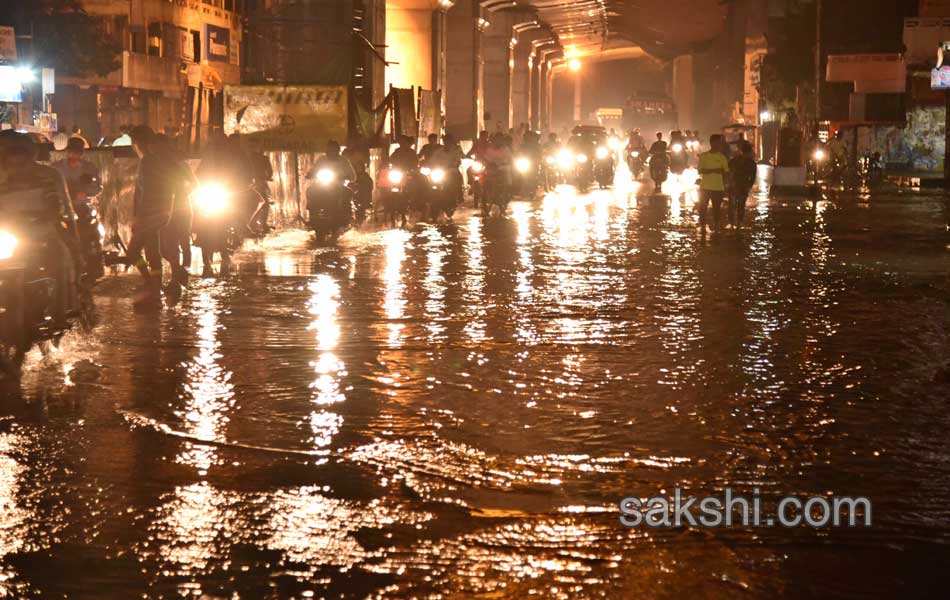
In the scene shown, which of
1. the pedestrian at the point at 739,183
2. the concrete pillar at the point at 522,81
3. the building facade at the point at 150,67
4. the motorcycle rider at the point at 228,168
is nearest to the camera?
the motorcycle rider at the point at 228,168

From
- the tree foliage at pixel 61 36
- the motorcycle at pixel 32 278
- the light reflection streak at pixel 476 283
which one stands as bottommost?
the light reflection streak at pixel 476 283

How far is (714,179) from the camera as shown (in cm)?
2438

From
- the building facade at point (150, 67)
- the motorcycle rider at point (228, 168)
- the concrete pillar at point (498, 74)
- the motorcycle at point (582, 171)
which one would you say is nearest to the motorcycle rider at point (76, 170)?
the motorcycle rider at point (228, 168)

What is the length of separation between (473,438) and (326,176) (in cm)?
1494

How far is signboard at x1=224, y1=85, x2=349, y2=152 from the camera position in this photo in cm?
2612

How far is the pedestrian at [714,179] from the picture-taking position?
24297mm

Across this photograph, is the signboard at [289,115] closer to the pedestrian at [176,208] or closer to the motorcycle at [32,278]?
the pedestrian at [176,208]

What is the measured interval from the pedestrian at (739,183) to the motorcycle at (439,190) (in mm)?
5545

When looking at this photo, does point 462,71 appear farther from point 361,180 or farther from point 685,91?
point 685,91

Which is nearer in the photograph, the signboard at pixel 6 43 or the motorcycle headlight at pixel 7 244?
the motorcycle headlight at pixel 7 244

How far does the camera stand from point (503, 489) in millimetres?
6176

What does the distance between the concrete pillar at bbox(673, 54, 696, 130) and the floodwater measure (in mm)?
94395

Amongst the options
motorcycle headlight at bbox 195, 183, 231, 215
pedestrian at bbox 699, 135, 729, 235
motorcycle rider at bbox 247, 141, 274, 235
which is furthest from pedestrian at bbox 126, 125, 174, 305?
pedestrian at bbox 699, 135, 729, 235

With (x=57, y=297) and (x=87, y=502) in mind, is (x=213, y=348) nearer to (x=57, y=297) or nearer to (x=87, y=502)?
(x=57, y=297)
